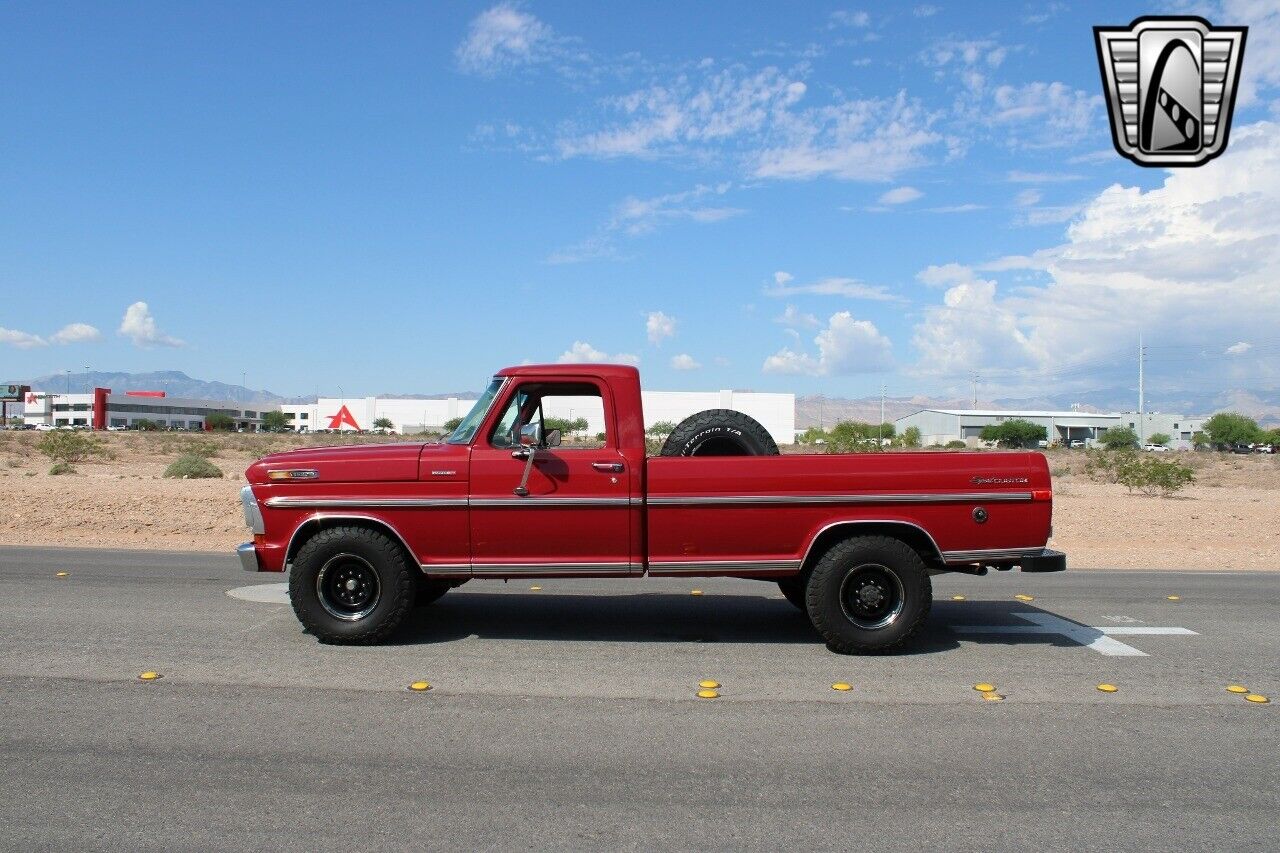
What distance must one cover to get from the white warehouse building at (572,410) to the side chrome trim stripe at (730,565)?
3.94ft

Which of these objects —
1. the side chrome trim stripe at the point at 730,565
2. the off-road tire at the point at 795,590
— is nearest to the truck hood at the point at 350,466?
the side chrome trim stripe at the point at 730,565

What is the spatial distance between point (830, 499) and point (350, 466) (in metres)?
3.45

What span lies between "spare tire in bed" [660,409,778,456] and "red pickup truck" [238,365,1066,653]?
601 millimetres

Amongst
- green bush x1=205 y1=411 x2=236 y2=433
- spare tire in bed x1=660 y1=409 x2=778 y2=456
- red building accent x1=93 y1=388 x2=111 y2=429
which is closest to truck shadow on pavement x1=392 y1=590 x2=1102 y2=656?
spare tire in bed x1=660 y1=409 x2=778 y2=456

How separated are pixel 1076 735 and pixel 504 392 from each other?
4.34 meters

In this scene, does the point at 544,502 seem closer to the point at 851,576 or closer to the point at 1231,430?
the point at 851,576

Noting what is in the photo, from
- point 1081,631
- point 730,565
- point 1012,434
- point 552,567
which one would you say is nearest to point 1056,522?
point 1081,631

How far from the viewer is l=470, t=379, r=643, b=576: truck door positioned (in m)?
6.80

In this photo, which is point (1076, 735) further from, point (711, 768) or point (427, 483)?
point (427, 483)

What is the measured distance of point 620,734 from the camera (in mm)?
5086

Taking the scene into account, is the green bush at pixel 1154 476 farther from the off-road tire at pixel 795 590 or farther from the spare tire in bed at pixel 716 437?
the spare tire in bed at pixel 716 437

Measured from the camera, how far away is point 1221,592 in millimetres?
10023

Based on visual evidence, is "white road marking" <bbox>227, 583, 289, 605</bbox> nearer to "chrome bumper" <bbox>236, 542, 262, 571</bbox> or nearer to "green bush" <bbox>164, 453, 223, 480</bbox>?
"chrome bumper" <bbox>236, 542, 262, 571</bbox>

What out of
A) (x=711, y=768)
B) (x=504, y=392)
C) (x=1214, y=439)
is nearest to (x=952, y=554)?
(x=711, y=768)
